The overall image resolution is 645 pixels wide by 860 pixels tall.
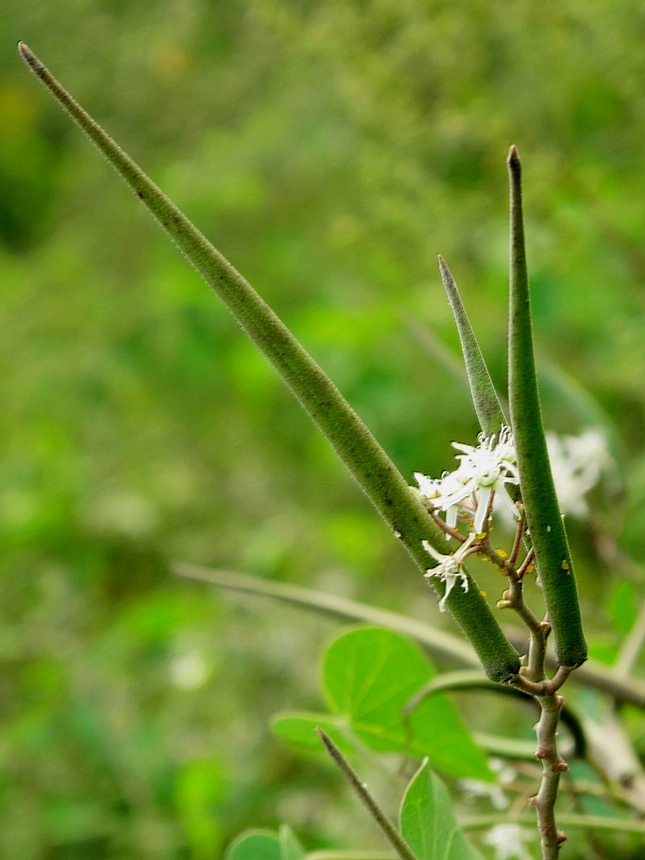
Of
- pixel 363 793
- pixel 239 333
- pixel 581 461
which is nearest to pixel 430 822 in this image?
pixel 363 793

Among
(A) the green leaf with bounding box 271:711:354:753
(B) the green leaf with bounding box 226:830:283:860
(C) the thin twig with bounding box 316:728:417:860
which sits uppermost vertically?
(A) the green leaf with bounding box 271:711:354:753

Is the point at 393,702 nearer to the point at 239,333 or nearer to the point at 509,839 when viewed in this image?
the point at 509,839

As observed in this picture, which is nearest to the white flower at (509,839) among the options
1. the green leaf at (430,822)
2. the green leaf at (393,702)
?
the green leaf at (393,702)

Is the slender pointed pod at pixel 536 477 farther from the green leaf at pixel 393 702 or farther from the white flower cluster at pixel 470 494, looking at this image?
the green leaf at pixel 393 702

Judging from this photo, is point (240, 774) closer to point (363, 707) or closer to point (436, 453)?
point (436, 453)

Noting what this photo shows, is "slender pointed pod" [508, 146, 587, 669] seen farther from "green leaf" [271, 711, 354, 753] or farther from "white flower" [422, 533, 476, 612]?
"green leaf" [271, 711, 354, 753]

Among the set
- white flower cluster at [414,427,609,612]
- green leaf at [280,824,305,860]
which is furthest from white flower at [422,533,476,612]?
green leaf at [280,824,305,860]
